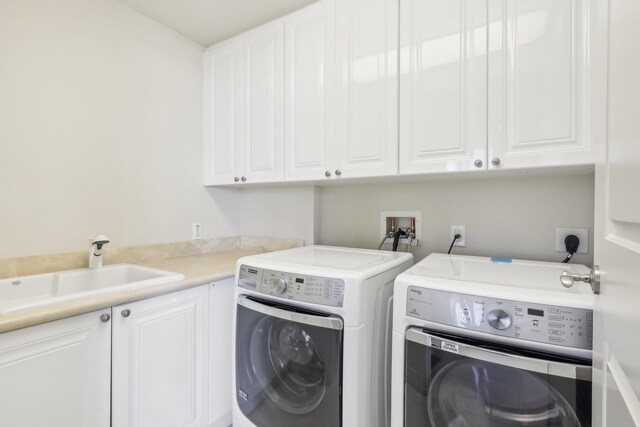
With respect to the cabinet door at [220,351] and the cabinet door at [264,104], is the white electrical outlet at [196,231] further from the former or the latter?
the cabinet door at [220,351]

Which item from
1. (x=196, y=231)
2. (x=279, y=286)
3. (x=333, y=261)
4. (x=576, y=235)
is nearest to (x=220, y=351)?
(x=279, y=286)

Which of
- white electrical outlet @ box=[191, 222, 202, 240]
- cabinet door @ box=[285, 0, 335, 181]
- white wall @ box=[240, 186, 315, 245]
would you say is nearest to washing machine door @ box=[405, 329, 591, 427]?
cabinet door @ box=[285, 0, 335, 181]

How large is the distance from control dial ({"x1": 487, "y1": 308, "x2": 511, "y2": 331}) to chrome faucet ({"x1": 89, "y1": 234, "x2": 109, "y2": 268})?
5.61ft

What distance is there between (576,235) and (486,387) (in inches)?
37.8

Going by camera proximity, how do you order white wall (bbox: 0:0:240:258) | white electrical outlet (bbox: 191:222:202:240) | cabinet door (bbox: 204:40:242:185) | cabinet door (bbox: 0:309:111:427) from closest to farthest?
cabinet door (bbox: 0:309:111:427) → white wall (bbox: 0:0:240:258) → cabinet door (bbox: 204:40:242:185) → white electrical outlet (bbox: 191:222:202:240)

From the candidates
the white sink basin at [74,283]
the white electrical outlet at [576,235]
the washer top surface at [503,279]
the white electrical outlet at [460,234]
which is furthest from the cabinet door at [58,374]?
the white electrical outlet at [576,235]

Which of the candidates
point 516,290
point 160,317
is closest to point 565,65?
point 516,290

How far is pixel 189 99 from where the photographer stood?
214 centimetres

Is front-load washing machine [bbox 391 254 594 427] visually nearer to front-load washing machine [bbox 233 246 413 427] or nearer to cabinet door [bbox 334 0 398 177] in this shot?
front-load washing machine [bbox 233 246 413 427]

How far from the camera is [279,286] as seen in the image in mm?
1280

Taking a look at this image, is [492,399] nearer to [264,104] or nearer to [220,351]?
[220,351]

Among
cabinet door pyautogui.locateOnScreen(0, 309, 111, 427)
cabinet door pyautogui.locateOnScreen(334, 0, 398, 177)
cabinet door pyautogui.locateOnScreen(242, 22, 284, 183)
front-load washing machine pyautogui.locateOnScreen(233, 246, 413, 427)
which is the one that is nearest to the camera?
cabinet door pyautogui.locateOnScreen(0, 309, 111, 427)

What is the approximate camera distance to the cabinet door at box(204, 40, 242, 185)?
2.06 meters

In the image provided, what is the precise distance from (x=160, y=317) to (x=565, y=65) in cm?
193
